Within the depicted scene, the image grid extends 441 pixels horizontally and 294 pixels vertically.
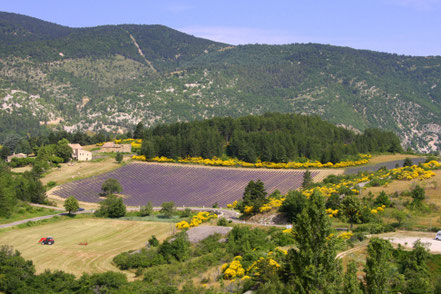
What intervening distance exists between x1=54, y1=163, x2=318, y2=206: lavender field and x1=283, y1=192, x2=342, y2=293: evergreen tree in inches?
2284

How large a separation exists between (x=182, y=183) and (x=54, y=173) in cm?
3051

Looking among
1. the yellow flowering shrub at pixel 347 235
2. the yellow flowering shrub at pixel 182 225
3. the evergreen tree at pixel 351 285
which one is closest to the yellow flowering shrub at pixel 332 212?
the yellow flowering shrub at pixel 347 235

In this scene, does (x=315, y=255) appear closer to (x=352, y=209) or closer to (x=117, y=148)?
(x=352, y=209)

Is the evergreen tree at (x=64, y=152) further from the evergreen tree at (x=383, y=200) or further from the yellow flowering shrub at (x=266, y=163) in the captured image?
the evergreen tree at (x=383, y=200)

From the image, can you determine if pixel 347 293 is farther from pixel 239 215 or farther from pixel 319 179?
pixel 319 179

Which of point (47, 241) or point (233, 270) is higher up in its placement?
point (233, 270)

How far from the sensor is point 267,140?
127062mm

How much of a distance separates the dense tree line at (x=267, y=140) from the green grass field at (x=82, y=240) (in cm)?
5341

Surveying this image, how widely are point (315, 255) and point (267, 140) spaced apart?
95.0 meters

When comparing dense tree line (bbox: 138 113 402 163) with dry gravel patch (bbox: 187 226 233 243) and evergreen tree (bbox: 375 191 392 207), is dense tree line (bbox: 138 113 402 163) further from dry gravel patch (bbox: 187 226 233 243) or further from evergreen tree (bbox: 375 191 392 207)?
dry gravel patch (bbox: 187 226 233 243)

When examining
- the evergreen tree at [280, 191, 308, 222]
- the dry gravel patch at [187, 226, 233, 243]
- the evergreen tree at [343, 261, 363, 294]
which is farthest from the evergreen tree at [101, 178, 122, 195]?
the evergreen tree at [343, 261, 363, 294]

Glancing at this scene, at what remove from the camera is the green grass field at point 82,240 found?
53781 mm

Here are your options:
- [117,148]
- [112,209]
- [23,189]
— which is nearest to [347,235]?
[112,209]

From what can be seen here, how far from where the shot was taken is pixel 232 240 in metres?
54.2
